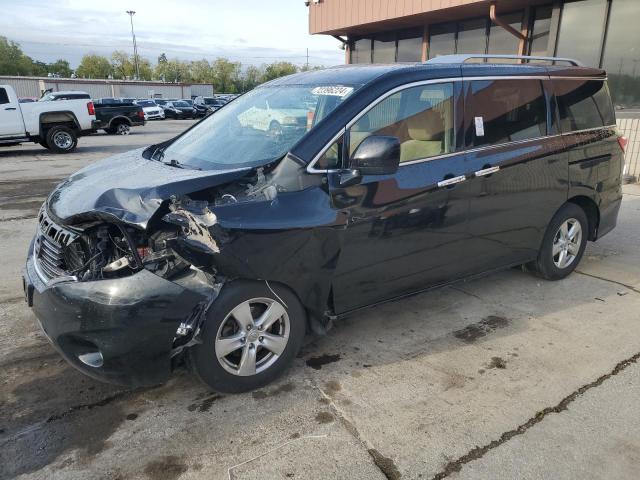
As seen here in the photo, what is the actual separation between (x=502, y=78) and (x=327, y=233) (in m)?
2.08

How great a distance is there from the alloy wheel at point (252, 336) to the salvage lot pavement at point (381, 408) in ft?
0.65

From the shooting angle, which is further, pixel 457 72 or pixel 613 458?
pixel 457 72

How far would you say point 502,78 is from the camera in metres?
3.92

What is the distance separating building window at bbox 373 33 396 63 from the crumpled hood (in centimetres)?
1557

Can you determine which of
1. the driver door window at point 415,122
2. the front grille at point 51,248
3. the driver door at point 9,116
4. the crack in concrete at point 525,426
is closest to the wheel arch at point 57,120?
the driver door at point 9,116

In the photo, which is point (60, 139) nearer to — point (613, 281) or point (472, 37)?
point (472, 37)

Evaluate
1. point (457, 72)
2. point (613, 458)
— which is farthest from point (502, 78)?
point (613, 458)

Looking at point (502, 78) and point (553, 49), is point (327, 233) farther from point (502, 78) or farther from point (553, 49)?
point (553, 49)

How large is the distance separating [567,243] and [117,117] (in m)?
22.0

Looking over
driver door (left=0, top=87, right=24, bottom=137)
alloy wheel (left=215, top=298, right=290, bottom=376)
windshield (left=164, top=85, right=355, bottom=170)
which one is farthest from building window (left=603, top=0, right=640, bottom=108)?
driver door (left=0, top=87, right=24, bottom=137)

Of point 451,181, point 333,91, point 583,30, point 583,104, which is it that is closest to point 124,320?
point 333,91

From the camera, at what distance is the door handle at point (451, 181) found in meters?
3.47

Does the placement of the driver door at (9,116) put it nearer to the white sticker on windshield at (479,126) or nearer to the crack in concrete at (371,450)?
the white sticker on windshield at (479,126)

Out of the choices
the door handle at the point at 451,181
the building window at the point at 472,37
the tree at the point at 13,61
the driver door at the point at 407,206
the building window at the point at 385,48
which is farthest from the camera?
the tree at the point at 13,61
